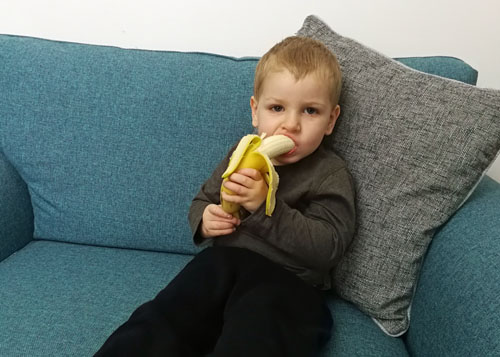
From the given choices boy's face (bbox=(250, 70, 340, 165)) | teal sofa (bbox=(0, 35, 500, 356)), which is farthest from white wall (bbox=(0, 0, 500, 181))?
boy's face (bbox=(250, 70, 340, 165))

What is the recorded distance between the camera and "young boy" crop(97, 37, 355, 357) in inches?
33.2

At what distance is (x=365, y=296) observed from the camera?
1.01 meters

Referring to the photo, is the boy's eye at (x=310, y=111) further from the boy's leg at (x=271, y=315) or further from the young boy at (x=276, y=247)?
the boy's leg at (x=271, y=315)

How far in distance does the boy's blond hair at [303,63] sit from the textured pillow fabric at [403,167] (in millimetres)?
97

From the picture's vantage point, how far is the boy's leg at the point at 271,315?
800 millimetres

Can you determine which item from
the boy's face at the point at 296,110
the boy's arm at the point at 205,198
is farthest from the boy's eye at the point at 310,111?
the boy's arm at the point at 205,198

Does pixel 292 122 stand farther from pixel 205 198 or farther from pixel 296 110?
pixel 205 198

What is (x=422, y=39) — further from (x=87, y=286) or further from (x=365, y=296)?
(x=87, y=286)

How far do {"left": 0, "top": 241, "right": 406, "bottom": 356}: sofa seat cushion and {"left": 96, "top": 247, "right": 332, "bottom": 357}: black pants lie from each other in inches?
3.8

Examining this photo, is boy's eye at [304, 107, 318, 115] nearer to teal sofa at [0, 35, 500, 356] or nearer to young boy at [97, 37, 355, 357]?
young boy at [97, 37, 355, 357]

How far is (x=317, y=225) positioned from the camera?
964 millimetres

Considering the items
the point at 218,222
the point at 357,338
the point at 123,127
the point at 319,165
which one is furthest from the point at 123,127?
the point at 357,338

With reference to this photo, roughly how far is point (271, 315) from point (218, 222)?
0.24 meters

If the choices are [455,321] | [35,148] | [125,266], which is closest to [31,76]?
[35,148]
